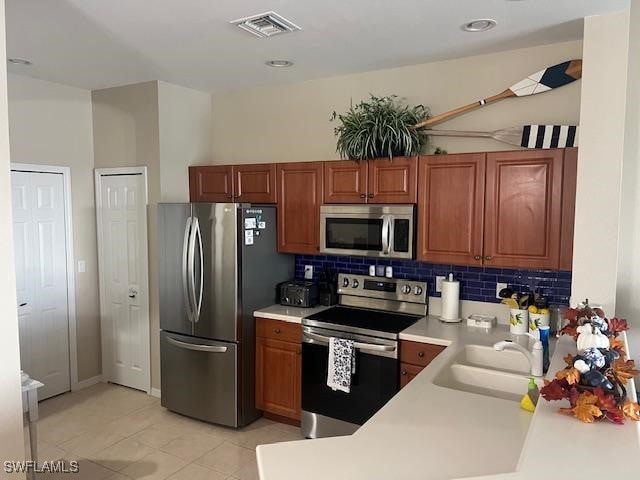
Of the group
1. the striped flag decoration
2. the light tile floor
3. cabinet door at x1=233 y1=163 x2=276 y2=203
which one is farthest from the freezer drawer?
the striped flag decoration

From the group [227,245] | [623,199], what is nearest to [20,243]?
[227,245]

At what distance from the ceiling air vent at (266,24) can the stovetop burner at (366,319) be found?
1.93 meters

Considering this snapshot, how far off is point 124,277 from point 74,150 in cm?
124

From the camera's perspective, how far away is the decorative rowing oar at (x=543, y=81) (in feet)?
9.79

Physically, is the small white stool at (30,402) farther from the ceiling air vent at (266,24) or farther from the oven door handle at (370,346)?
the ceiling air vent at (266,24)

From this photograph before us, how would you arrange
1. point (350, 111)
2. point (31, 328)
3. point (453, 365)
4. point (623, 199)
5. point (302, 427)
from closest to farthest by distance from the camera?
point (453, 365) → point (623, 199) → point (302, 427) → point (350, 111) → point (31, 328)

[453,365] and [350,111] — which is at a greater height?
[350,111]

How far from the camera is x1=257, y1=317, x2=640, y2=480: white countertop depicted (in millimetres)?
1098

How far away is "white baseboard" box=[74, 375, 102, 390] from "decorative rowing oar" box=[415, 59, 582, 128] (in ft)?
13.4

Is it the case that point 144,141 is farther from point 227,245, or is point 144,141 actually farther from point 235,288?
point 235,288

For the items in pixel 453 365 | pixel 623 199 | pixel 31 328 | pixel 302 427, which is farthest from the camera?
pixel 31 328

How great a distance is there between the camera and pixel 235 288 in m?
3.53

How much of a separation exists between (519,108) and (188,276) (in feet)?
8.89

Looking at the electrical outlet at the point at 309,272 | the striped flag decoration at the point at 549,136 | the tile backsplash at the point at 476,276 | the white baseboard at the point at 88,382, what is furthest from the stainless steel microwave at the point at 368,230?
the white baseboard at the point at 88,382
